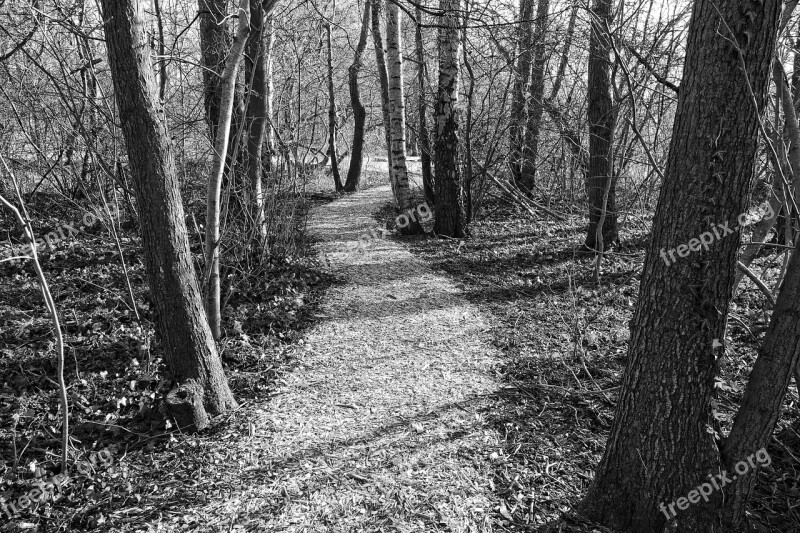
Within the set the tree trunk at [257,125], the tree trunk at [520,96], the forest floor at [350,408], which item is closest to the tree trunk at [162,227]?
the forest floor at [350,408]

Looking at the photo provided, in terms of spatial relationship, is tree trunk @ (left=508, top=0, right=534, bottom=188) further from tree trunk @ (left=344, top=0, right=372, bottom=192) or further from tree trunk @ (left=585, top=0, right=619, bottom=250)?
tree trunk @ (left=344, top=0, right=372, bottom=192)

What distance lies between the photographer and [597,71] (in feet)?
25.0

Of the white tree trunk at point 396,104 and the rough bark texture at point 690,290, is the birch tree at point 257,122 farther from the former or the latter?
the rough bark texture at point 690,290

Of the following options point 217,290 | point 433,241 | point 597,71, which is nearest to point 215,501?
point 217,290

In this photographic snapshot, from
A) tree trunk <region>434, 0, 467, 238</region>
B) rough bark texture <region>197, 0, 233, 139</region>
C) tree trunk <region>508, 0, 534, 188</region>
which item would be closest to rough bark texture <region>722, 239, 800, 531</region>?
rough bark texture <region>197, 0, 233, 139</region>

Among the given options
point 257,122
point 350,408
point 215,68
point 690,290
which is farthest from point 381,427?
point 215,68

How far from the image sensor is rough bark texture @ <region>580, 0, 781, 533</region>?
7.25 feet

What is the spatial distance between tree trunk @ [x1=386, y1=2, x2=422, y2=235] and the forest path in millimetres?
3475

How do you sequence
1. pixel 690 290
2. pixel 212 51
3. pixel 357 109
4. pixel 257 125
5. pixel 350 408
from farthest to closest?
pixel 357 109 < pixel 257 125 < pixel 212 51 < pixel 350 408 < pixel 690 290

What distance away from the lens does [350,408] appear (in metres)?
3.91

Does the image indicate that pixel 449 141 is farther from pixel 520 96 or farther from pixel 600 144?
pixel 520 96

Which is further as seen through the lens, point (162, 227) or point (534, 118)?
point (534, 118)

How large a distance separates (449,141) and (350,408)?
5740 mm

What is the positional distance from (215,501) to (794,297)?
339 centimetres
